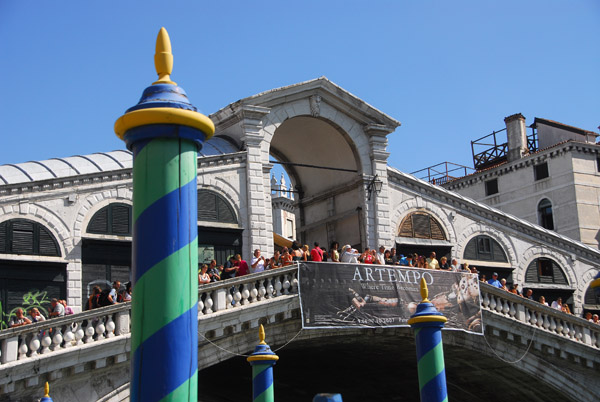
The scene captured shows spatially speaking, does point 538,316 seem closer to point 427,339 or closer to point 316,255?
point 316,255

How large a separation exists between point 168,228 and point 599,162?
37182mm

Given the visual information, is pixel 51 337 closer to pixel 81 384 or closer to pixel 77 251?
pixel 81 384

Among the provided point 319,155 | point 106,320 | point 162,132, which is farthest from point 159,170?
point 319,155

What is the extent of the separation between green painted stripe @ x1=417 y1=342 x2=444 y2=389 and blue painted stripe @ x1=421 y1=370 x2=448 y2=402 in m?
0.05

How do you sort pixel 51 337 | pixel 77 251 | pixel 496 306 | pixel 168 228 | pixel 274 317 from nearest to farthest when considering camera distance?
1. pixel 168 228
2. pixel 51 337
3. pixel 274 317
4. pixel 77 251
5. pixel 496 306

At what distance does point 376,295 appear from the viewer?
22469mm

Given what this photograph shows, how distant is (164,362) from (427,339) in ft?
21.9

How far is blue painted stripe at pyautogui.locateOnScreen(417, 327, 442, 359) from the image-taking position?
11586 millimetres

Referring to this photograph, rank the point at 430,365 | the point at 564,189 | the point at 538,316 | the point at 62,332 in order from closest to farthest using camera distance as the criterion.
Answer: the point at 430,365 → the point at 62,332 → the point at 538,316 → the point at 564,189

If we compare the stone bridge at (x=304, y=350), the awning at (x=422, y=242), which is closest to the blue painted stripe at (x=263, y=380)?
the stone bridge at (x=304, y=350)

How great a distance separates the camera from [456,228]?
30.2m

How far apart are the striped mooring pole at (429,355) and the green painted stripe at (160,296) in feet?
20.1

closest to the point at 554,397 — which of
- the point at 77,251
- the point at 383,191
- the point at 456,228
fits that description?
the point at 456,228

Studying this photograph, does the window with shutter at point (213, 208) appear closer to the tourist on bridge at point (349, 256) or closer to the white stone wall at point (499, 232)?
the tourist on bridge at point (349, 256)
